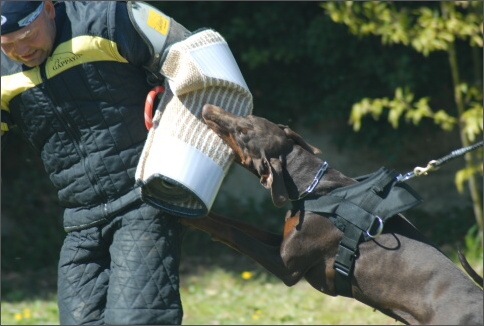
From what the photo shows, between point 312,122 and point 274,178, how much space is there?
432 centimetres

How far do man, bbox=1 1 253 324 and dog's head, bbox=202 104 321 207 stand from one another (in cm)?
39

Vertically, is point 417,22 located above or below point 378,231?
below

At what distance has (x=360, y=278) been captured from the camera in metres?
4.07

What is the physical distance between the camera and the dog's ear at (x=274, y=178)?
4.07m

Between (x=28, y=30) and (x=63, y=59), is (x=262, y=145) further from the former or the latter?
(x=28, y=30)

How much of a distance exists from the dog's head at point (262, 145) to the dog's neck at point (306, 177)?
5 cm

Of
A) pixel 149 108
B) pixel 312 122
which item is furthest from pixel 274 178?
pixel 312 122

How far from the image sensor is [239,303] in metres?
6.61

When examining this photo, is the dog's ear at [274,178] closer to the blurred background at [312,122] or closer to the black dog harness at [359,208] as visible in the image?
the black dog harness at [359,208]

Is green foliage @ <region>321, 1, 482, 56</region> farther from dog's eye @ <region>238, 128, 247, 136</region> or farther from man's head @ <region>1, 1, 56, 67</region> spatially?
man's head @ <region>1, 1, 56, 67</region>

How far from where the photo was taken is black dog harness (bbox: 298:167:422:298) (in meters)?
3.94

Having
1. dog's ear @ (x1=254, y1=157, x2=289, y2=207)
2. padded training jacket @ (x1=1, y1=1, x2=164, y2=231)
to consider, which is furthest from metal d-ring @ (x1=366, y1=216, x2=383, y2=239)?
padded training jacket @ (x1=1, y1=1, x2=164, y2=231)

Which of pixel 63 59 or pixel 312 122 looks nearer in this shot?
pixel 63 59

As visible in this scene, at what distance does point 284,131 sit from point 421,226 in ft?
12.5
